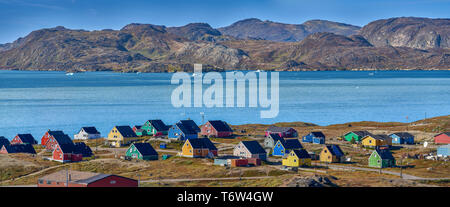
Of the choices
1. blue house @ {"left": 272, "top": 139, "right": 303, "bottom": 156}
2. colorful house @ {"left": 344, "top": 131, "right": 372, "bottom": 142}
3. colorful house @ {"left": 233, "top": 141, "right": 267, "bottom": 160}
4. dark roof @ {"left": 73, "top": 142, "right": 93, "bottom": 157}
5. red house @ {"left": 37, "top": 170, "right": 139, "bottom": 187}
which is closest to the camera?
red house @ {"left": 37, "top": 170, "right": 139, "bottom": 187}

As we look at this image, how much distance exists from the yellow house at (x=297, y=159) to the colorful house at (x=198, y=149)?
38.0 ft

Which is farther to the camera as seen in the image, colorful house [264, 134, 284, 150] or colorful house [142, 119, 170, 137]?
colorful house [142, 119, 170, 137]

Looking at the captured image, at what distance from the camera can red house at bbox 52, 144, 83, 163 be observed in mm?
77125

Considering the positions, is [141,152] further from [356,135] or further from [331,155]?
[356,135]

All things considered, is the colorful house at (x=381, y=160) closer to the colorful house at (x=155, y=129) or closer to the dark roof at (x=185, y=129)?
the dark roof at (x=185, y=129)

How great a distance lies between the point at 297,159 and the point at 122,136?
122ft

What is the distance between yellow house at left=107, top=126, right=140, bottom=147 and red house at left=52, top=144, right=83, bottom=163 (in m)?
16.3

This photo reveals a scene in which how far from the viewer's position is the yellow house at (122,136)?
9612 cm

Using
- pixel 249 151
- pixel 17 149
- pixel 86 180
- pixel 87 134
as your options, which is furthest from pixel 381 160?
pixel 87 134

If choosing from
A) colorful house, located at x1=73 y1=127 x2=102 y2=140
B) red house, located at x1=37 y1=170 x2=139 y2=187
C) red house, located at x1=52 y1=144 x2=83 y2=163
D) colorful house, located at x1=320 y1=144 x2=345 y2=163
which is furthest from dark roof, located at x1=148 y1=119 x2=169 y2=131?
red house, located at x1=37 y1=170 x2=139 y2=187

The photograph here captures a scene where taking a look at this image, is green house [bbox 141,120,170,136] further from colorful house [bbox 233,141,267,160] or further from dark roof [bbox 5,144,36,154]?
colorful house [bbox 233,141,267,160]

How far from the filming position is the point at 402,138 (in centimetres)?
9350

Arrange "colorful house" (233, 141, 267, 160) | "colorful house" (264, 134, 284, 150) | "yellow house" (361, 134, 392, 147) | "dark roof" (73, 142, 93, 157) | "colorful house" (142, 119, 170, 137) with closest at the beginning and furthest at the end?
"colorful house" (233, 141, 267, 160) → "dark roof" (73, 142, 93, 157) → "colorful house" (264, 134, 284, 150) → "yellow house" (361, 134, 392, 147) → "colorful house" (142, 119, 170, 137)

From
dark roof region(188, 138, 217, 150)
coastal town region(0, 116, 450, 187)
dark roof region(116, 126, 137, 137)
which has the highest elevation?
dark roof region(116, 126, 137, 137)
